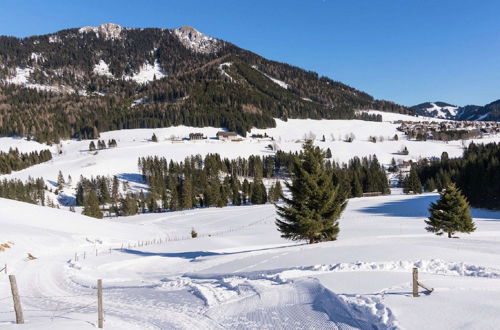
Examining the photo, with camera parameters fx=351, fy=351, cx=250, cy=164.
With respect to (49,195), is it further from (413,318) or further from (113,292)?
(413,318)

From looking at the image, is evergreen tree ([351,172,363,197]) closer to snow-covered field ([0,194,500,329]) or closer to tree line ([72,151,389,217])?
tree line ([72,151,389,217])

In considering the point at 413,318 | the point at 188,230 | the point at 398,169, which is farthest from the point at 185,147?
the point at 413,318

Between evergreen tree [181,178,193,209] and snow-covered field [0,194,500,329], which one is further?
evergreen tree [181,178,193,209]

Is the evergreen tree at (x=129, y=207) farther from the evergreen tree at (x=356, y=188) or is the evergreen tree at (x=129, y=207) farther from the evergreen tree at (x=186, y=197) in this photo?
the evergreen tree at (x=356, y=188)

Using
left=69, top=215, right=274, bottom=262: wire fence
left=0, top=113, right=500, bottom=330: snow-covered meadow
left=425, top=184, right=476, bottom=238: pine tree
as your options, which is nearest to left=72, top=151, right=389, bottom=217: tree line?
left=69, top=215, right=274, bottom=262: wire fence

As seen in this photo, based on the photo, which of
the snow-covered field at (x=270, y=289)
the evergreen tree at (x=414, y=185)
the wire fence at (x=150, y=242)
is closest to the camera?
the snow-covered field at (x=270, y=289)

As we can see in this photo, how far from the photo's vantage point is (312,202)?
1230 inches

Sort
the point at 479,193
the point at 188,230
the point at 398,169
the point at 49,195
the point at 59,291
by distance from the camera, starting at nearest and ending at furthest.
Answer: the point at 59,291
the point at 188,230
the point at 479,193
the point at 49,195
the point at 398,169

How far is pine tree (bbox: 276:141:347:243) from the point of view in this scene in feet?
101

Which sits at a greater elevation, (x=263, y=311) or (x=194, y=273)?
(x=263, y=311)

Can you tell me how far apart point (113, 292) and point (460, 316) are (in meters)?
17.6

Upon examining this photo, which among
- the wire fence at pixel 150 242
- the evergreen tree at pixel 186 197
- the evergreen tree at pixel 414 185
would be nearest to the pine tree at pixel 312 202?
the wire fence at pixel 150 242

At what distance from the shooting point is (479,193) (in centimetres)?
8856

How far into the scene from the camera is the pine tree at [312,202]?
3073cm
